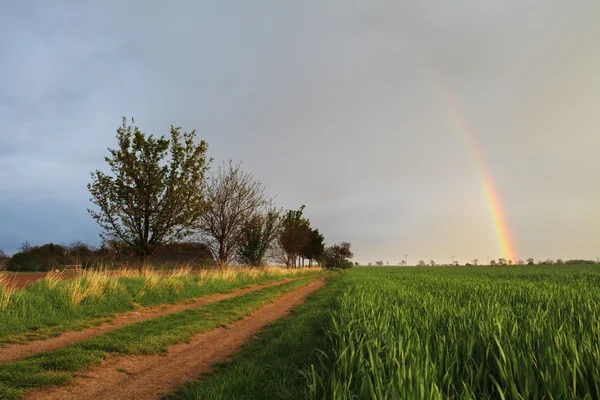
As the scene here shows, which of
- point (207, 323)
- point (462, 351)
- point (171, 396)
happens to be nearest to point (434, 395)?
point (462, 351)

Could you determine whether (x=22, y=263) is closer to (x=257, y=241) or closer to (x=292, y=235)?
(x=257, y=241)

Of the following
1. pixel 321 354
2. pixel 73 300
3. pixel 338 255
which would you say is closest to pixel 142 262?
pixel 73 300

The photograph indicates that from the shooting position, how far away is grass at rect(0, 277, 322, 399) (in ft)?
16.6

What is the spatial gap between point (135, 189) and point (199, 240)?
44.1ft

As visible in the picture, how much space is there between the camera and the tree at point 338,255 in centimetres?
12078

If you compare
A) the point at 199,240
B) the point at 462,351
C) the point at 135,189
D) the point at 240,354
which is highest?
the point at 135,189

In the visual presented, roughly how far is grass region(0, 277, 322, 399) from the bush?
3488 centimetres

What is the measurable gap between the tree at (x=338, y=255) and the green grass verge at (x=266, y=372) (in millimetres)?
112698

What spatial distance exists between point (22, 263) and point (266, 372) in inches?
1671

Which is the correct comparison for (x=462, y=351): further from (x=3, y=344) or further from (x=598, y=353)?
(x=3, y=344)

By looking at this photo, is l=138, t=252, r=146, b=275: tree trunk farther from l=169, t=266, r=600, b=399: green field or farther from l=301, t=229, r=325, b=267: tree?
l=301, t=229, r=325, b=267: tree

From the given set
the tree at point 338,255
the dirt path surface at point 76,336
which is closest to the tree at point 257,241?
the dirt path surface at point 76,336

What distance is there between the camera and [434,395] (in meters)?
2.44

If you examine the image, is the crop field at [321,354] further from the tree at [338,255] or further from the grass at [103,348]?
the tree at [338,255]
